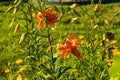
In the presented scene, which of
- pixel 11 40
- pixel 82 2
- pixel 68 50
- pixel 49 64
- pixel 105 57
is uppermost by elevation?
pixel 68 50

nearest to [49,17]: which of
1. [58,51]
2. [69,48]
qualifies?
[69,48]

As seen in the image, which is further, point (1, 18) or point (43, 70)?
point (1, 18)

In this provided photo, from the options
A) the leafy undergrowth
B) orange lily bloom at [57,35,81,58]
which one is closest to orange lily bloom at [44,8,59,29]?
the leafy undergrowth

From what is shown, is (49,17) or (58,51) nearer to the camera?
(49,17)

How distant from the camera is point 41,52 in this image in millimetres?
4176

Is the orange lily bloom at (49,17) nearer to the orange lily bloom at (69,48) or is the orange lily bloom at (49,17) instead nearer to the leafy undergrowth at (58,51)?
the leafy undergrowth at (58,51)

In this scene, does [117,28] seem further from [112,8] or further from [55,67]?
[55,67]

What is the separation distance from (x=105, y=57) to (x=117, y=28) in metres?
4.65

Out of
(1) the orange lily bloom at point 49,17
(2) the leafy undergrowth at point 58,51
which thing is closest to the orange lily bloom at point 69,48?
(2) the leafy undergrowth at point 58,51

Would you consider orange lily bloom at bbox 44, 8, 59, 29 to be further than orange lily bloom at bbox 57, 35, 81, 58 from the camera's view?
Yes

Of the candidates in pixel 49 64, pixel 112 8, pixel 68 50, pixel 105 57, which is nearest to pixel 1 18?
pixel 112 8

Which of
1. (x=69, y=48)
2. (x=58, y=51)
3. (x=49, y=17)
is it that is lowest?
(x=58, y=51)

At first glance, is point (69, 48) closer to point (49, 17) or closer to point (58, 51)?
point (49, 17)

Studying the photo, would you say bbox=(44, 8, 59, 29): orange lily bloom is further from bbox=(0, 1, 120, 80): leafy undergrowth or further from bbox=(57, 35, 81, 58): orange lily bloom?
bbox=(57, 35, 81, 58): orange lily bloom
